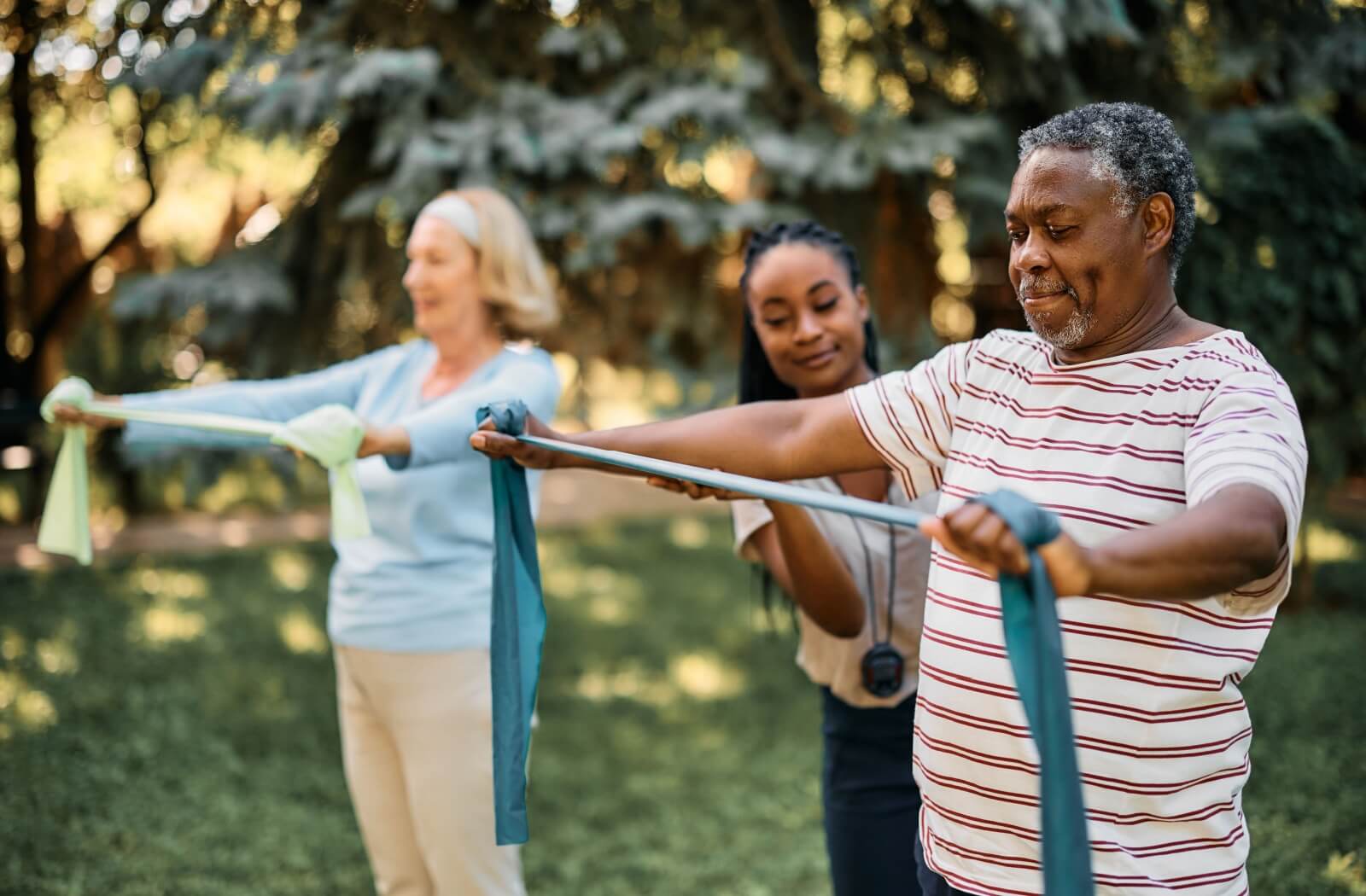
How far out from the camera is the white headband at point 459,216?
3.18 meters

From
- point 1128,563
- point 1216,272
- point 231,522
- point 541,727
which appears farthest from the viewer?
point 231,522

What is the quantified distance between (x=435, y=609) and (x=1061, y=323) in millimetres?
→ 1842

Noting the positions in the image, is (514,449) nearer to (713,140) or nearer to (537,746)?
(713,140)

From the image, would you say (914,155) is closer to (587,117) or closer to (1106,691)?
(587,117)

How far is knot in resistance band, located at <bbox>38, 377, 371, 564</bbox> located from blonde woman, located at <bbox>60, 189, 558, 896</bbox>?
0.55ft

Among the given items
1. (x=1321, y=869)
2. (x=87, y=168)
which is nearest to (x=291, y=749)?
(x=1321, y=869)

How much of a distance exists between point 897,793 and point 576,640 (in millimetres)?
5058

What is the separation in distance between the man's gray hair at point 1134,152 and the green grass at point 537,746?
2.87m

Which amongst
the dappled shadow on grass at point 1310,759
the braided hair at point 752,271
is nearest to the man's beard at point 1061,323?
the braided hair at point 752,271

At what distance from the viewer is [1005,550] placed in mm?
1365

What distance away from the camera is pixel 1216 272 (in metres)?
5.09

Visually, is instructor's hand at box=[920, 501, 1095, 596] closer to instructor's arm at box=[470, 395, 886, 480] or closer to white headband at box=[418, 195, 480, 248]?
instructor's arm at box=[470, 395, 886, 480]

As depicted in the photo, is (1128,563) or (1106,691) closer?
(1128,563)

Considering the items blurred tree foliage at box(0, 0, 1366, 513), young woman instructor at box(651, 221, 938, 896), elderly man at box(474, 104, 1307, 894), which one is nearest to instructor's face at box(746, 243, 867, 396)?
young woman instructor at box(651, 221, 938, 896)
